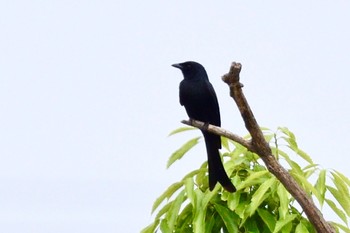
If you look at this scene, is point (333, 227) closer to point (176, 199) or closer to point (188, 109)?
point (176, 199)

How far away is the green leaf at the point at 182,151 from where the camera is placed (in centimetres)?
602

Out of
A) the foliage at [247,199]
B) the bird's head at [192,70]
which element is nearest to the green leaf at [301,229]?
the foliage at [247,199]

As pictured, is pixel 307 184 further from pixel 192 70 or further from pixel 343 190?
pixel 192 70

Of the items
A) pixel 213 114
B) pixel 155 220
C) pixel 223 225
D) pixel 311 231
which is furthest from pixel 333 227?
pixel 213 114

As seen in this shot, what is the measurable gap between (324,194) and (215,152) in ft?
2.63

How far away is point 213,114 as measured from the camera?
6973 mm

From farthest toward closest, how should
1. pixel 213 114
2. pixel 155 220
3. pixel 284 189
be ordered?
1. pixel 213 114
2. pixel 155 220
3. pixel 284 189

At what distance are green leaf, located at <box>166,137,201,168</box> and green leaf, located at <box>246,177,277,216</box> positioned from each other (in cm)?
69

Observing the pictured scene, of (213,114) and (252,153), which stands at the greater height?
(213,114)

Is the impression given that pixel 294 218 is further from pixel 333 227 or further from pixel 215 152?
pixel 215 152

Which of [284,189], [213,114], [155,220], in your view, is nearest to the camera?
[284,189]

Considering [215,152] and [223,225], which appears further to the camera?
[215,152]

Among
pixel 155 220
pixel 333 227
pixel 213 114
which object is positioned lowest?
pixel 333 227

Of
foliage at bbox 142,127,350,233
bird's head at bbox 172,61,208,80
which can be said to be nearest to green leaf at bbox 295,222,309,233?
foliage at bbox 142,127,350,233
